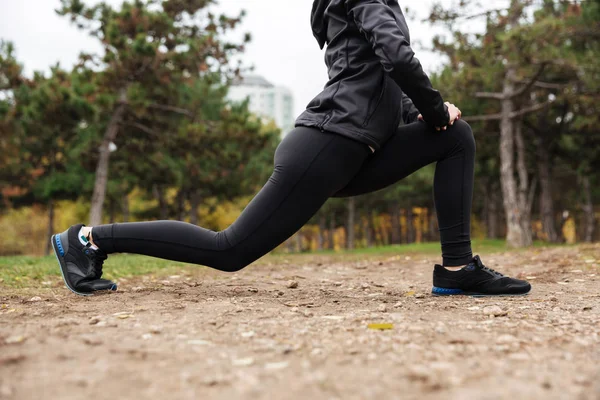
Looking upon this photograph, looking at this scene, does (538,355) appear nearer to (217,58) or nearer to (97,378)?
(97,378)

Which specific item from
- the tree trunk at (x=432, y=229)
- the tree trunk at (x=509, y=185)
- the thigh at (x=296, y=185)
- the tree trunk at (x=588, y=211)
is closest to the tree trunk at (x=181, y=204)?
the tree trunk at (x=509, y=185)

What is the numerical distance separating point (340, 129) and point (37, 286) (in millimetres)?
2821

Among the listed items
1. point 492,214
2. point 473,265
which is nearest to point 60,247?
point 473,265

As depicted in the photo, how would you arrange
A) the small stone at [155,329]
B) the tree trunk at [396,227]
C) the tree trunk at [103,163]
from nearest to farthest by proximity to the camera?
1. the small stone at [155,329]
2. the tree trunk at [103,163]
3. the tree trunk at [396,227]

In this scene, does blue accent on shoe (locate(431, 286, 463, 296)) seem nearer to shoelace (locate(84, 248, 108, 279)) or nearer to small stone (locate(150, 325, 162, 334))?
small stone (locate(150, 325, 162, 334))

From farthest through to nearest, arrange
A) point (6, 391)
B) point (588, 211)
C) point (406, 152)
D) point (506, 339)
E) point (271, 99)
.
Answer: point (271, 99) < point (588, 211) < point (406, 152) < point (506, 339) < point (6, 391)

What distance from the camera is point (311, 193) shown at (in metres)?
2.81

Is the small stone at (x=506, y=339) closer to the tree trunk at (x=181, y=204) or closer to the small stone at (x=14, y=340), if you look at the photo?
the small stone at (x=14, y=340)

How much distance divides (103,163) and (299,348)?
51.4 feet

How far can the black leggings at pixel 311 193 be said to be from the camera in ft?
9.10

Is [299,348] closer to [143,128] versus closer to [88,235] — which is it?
[88,235]

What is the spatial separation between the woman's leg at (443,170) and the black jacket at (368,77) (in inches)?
4.3

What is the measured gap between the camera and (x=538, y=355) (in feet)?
5.84

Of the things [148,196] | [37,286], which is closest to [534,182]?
[148,196]
